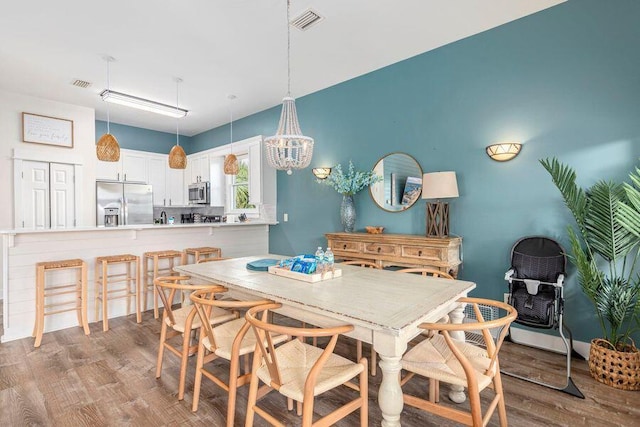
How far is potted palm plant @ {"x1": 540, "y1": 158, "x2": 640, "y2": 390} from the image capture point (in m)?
2.29

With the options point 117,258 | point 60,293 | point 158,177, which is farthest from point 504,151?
point 158,177

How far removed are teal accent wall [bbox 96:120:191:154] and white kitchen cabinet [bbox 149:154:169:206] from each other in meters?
0.29

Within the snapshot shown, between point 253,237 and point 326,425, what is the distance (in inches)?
158

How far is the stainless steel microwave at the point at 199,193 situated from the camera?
21.1 ft

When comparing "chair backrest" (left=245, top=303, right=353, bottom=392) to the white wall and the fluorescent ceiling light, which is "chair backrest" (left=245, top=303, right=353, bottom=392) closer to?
the fluorescent ceiling light

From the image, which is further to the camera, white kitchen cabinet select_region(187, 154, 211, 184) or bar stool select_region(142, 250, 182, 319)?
white kitchen cabinet select_region(187, 154, 211, 184)

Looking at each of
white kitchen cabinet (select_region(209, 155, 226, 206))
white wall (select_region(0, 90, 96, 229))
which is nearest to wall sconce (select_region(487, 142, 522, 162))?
white kitchen cabinet (select_region(209, 155, 226, 206))

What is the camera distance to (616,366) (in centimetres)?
233

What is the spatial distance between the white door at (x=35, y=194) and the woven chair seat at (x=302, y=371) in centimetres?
515

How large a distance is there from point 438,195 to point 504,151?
70 cm

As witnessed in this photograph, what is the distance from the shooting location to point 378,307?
1676 millimetres

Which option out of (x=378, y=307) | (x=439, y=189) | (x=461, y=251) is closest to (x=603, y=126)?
(x=439, y=189)

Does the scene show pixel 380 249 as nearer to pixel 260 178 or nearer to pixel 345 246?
pixel 345 246

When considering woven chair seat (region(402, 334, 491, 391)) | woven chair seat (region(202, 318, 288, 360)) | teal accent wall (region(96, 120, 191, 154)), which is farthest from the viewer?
teal accent wall (region(96, 120, 191, 154))
